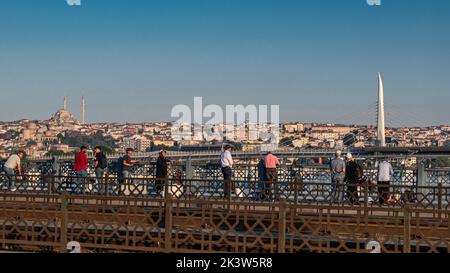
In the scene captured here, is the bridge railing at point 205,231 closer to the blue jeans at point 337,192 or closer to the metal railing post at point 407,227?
the metal railing post at point 407,227

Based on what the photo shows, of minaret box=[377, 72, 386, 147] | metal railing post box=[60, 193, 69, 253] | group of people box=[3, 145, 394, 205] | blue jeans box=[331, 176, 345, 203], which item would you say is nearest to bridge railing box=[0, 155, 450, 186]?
group of people box=[3, 145, 394, 205]

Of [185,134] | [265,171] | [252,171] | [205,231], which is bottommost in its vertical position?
[205,231]

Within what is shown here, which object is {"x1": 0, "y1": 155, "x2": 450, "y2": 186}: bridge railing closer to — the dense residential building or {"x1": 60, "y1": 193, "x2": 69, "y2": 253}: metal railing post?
{"x1": 60, "y1": 193, "x2": 69, "y2": 253}: metal railing post

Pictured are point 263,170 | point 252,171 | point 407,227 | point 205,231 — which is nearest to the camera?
point 407,227

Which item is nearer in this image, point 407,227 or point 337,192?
point 407,227

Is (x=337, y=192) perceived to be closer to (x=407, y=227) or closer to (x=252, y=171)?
(x=407, y=227)

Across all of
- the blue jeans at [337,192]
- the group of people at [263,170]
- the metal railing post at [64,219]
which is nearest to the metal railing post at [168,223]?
the metal railing post at [64,219]

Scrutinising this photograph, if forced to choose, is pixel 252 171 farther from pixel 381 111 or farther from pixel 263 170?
pixel 381 111

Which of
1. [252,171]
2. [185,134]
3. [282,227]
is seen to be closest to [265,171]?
[252,171]

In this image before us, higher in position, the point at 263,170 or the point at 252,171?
the point at 263,170

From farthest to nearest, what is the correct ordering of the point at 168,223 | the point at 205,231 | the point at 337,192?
the point at 337,192 < the point at 205,231 < the point at 168,223

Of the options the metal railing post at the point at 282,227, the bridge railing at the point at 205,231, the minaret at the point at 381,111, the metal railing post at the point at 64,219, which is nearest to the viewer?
the metal railing post at the point at 282,227
